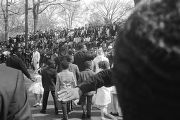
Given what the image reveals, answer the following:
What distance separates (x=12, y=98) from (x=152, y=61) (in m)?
1.20

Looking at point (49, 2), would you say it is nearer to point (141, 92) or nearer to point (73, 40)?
point (73, 40)

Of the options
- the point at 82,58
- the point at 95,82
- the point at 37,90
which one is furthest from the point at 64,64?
the point at 95,82

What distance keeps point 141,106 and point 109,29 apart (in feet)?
75.8

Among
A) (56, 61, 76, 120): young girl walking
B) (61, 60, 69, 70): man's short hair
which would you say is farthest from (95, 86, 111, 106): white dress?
(61, 60, 69, 70): man's short hair

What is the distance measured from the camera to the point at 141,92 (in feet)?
2.11

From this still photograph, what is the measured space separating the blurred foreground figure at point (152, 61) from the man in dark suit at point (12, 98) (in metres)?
1.08

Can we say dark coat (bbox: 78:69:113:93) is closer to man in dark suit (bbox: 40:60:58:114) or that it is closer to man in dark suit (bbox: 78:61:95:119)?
man in dark suit (bbox: 78:61:95:119)

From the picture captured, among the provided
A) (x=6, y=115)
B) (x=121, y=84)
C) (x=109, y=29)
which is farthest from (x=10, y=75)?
(x=109, y=29)

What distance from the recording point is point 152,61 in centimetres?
62

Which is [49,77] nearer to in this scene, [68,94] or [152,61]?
[68,94]

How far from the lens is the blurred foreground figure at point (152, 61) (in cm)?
60

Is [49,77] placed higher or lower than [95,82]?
higher

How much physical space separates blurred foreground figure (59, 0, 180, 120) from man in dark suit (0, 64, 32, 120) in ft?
3.53

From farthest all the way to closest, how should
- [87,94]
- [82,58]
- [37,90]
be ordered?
[37,90], [82,58], [87,94]
